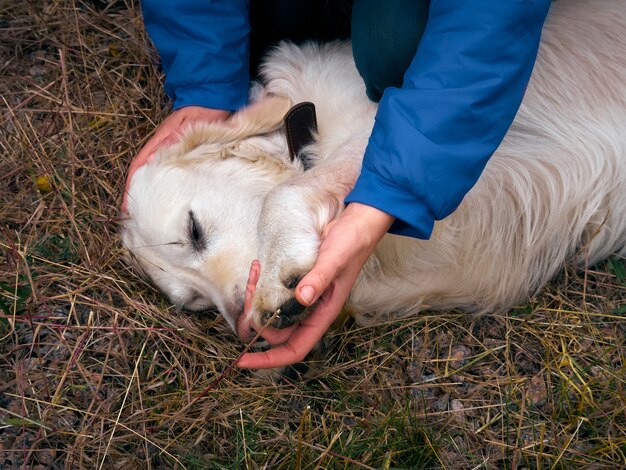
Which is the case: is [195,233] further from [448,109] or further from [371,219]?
[448,109]

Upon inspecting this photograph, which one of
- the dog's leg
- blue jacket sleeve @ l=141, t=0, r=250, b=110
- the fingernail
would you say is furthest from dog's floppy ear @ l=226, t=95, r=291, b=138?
the fingernail

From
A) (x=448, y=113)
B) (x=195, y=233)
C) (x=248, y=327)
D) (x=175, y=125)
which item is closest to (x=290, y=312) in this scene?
(x=248, y=327)

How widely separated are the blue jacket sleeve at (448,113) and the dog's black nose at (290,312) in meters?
0.37

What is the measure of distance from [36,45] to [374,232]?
2546 millimetres

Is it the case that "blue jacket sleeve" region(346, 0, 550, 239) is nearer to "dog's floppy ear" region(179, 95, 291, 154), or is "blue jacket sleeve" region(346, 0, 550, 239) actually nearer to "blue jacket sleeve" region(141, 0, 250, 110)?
"dog's floppy ear" region(179, 95, 291, 154)

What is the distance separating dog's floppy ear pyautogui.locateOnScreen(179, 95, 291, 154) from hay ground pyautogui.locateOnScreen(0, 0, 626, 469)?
22.4 inches

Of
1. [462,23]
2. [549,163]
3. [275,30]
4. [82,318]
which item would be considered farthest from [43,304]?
[549,163]

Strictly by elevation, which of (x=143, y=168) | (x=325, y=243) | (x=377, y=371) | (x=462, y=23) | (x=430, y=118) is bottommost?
(x=377, y=371)

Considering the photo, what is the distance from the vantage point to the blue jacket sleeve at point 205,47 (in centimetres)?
268

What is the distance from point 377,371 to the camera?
2.52 metres

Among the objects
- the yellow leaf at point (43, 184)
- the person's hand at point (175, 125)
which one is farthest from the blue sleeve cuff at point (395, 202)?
the yellow leaf at point (43, 184)

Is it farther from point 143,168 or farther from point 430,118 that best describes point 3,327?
point 430,118

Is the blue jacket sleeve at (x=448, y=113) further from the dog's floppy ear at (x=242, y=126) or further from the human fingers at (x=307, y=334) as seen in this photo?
the dog's floppy ear at (x=242, y=126)

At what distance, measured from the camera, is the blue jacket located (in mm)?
1907
